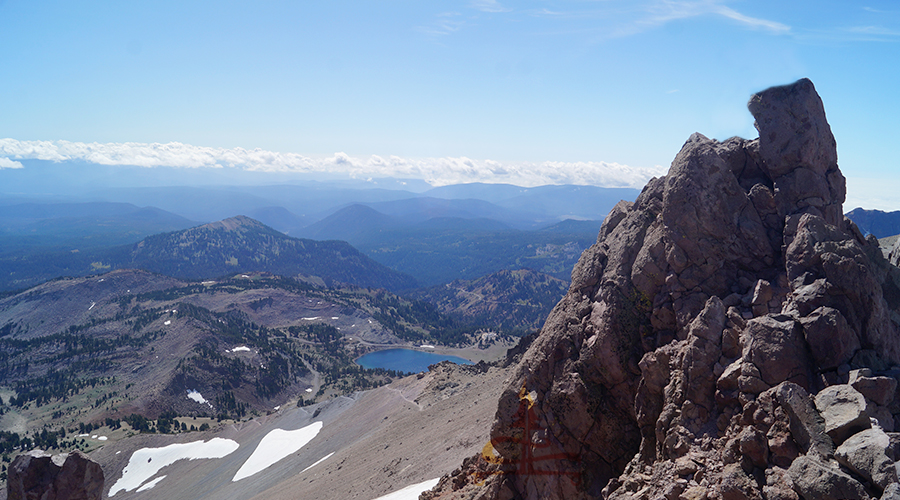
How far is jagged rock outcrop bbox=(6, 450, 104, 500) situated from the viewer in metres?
22.2

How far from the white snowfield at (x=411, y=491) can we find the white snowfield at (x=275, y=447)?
44.9 metres

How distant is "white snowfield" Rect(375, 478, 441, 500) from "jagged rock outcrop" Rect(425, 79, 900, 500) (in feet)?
33.7

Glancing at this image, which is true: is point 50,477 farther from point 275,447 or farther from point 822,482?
point 275,447

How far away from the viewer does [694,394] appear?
555 inches

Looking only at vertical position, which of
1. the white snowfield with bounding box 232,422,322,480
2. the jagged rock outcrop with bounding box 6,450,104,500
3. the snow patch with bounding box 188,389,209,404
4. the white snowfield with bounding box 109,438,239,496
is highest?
the jagged rock outcrop with bounding box 6,450,104,500

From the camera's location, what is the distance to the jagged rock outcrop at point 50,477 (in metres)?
22.2

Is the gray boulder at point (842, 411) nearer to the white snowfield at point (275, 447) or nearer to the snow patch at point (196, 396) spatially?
the white snowfield at point (275, 447)

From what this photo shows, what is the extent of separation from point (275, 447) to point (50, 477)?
201 ft

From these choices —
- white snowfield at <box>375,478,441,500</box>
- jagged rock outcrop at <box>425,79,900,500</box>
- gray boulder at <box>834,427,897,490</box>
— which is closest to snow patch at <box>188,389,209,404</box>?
white snowfield at <box>375,478,441,500</box>

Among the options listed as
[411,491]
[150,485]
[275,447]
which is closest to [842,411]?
[411,491]

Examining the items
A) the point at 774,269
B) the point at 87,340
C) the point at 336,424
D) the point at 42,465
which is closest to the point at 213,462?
the point at 336,424

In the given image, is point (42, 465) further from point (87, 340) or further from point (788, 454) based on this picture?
point (87, 340)

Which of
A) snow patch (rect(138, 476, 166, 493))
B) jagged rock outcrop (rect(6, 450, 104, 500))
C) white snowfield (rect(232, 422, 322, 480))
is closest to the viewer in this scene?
jagged rock outcrop (rect(6, 450, 104, 500))

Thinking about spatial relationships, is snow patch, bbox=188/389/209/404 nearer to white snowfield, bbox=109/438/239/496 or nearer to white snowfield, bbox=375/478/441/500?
white snowfield, bbox=109/438/239/496
